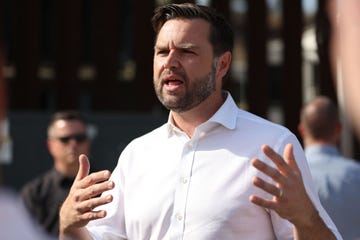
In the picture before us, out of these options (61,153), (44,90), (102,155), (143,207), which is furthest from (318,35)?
(44,90)

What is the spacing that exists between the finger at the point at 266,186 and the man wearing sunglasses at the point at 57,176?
9.26 ft

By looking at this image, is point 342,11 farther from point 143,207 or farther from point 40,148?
point 40,148

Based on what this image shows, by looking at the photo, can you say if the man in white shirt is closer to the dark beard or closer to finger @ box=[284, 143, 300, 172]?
the dark beard

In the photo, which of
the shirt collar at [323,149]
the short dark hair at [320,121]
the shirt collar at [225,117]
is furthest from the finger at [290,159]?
the short dark hair at [320,121]

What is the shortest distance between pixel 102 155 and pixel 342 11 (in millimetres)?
6818

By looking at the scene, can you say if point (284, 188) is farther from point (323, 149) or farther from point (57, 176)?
point (57, 176)

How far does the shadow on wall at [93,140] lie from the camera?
7691mm

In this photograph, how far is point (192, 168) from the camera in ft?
7.89

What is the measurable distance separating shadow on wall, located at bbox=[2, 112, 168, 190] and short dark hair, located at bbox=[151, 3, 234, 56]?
16.5 ft

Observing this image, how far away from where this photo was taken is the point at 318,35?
1468 millimetres

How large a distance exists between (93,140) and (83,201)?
5.50 meters

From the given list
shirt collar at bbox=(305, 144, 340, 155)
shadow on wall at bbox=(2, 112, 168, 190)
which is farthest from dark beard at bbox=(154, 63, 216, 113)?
shadow on wall at bbox=(2, 112, 168, 190)

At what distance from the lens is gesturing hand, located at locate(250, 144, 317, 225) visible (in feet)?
6.49

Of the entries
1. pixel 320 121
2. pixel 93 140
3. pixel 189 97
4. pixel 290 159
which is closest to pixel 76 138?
pixel 320 121
